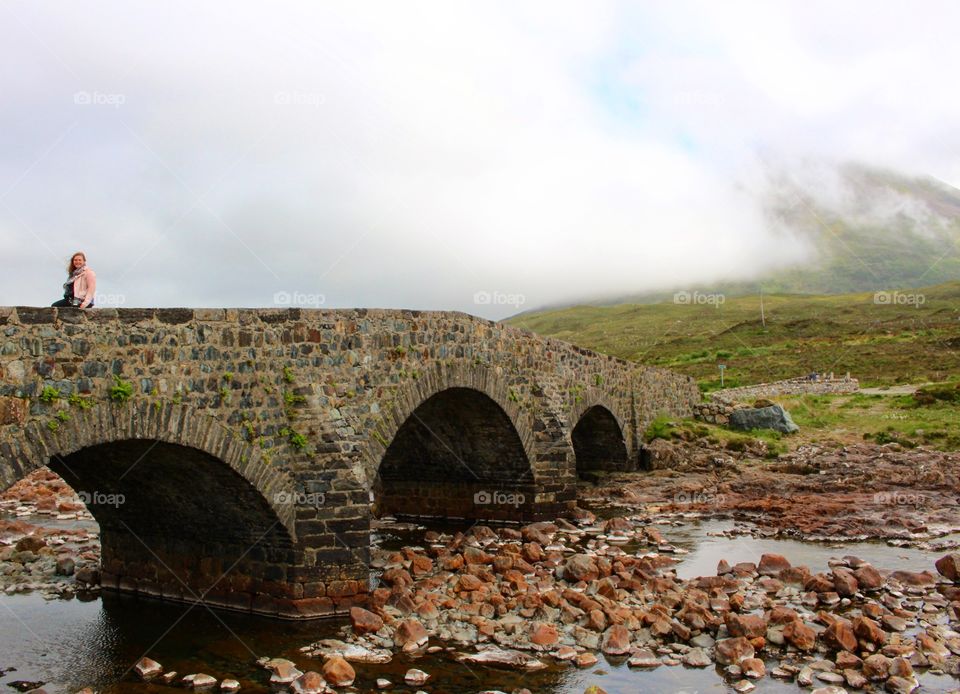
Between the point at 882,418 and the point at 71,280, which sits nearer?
the point at 71,280

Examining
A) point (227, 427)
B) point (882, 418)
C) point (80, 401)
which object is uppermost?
point (80, 401)

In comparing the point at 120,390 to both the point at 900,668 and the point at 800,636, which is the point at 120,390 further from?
the point at 900,668

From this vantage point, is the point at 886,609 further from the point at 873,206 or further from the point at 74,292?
the point at 873,206

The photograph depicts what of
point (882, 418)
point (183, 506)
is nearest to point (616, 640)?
point (183, 506)

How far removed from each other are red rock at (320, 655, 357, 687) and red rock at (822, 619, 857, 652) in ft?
17.7

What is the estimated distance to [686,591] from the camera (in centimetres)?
1275

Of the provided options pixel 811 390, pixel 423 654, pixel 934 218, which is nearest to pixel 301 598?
pixel 423 654

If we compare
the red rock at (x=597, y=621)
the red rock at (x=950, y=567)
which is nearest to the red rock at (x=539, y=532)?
the red rock at (x=597, y=621)

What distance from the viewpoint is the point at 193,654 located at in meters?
10.6

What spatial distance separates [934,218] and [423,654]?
208822mm

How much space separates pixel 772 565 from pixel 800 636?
3.74 metres

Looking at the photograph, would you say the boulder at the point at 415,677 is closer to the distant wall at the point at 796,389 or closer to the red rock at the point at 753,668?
the red rock at the point at 753,668

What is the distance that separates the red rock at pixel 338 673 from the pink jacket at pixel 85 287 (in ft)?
15.7

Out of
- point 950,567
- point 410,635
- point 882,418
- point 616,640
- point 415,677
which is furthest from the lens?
point 882,418
